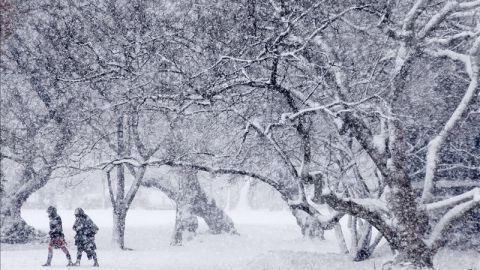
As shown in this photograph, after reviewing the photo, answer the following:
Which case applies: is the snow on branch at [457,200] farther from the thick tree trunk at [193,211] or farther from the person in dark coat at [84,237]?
the thick tree trunk at [193,211]

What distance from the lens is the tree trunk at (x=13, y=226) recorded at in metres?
20.8

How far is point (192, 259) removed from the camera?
15.9m

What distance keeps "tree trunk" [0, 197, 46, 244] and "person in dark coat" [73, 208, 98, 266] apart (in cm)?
793

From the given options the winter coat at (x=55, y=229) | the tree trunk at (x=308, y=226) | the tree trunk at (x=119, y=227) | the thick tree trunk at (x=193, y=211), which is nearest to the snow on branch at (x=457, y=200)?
the winter coat at (x=55, y=229)

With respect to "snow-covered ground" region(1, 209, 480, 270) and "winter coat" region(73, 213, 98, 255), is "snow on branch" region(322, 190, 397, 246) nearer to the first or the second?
"snow-covered ground" region(1, 209, 480, 270)

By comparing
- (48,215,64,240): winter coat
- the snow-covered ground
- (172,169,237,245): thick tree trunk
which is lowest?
the snow-covered ground

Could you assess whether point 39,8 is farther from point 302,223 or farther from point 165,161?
point 302,223

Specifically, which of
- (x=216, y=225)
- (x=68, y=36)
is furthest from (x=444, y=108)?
(x=216, y=225)

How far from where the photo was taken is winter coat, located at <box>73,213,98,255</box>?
13898mm

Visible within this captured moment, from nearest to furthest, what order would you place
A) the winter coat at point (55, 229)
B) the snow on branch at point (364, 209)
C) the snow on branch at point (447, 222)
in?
the snow on branch at point (447, 222) < the snow on branch at point (364, 209) < the winter coat at point (55, 229)

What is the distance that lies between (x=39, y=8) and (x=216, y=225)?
1219cm

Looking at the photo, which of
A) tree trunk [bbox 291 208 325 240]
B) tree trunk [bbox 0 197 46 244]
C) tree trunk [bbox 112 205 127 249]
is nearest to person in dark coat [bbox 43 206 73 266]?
tree trunk [bbox 112 205 127 249]

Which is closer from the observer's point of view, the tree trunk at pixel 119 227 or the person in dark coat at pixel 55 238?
the person in dark coat at pixel 55 238

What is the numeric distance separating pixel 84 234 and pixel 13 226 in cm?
843
